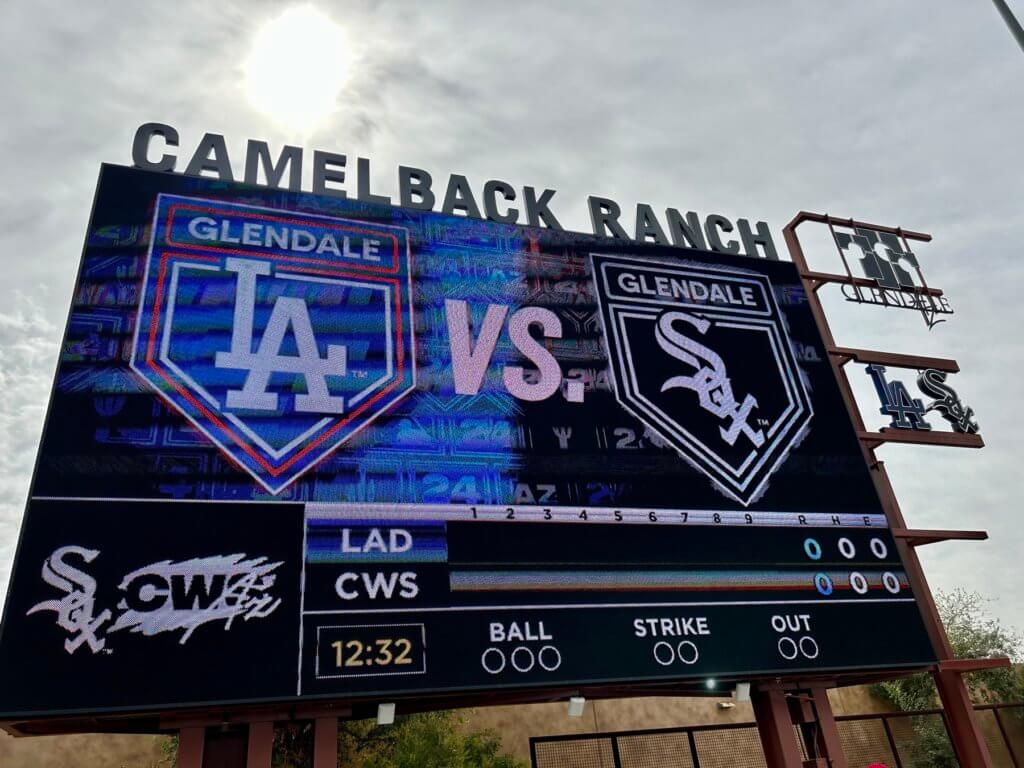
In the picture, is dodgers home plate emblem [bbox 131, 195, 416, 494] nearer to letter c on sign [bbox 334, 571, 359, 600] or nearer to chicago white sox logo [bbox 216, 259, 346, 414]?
chicago white sox logo [bbox 216, 259, 346, 414]

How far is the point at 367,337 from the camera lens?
29.2 feet

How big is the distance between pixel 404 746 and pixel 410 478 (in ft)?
22.1

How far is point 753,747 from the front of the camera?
1617 cm

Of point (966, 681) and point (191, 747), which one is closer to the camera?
point (191, 747)

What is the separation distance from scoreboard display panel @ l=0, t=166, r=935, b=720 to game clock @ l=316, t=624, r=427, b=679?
0.07 feet

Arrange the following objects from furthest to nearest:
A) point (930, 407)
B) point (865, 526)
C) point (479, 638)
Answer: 1. point (930, 407)
2. point (865, 526)
3. point (479, 638)

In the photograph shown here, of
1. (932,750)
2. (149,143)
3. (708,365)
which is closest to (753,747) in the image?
(932,750)

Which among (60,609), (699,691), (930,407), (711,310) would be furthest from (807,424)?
(60,609)

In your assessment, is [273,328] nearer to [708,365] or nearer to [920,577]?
[708,365]

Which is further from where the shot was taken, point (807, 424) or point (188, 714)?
point (807, 424)

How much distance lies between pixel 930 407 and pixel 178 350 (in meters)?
10.2

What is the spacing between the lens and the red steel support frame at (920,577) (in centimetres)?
959

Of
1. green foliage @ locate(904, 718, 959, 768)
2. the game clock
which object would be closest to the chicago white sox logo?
the game clock

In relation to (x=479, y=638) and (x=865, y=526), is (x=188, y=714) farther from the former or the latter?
(x=865, y=526)
